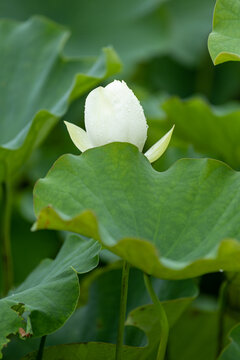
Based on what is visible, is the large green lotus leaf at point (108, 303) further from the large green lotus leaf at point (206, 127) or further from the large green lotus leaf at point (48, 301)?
the large green lotus leaf at point (206, 127)

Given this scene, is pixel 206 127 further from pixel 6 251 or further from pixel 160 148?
pixel 160 148

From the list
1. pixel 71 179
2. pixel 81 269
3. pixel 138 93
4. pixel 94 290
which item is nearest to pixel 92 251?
pixel 81 269

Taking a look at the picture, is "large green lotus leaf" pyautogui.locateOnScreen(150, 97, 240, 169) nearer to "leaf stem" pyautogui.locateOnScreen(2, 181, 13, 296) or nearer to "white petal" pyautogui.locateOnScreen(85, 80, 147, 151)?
"leaf stem" pyautogui.locateOnScreen(2, 181, 13, 296)

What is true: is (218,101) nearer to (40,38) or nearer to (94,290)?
(40,38)

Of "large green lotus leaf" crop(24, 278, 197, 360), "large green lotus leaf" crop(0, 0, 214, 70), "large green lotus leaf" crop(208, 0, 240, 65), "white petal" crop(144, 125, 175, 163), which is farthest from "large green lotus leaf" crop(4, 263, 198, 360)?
"large green lotus leaf" crop(0, 0, 214, 70)

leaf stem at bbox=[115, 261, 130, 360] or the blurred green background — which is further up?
leaf stem at bbox=[115, 261, 130, 360]

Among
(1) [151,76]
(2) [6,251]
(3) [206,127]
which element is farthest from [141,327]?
(1) [151,76]
